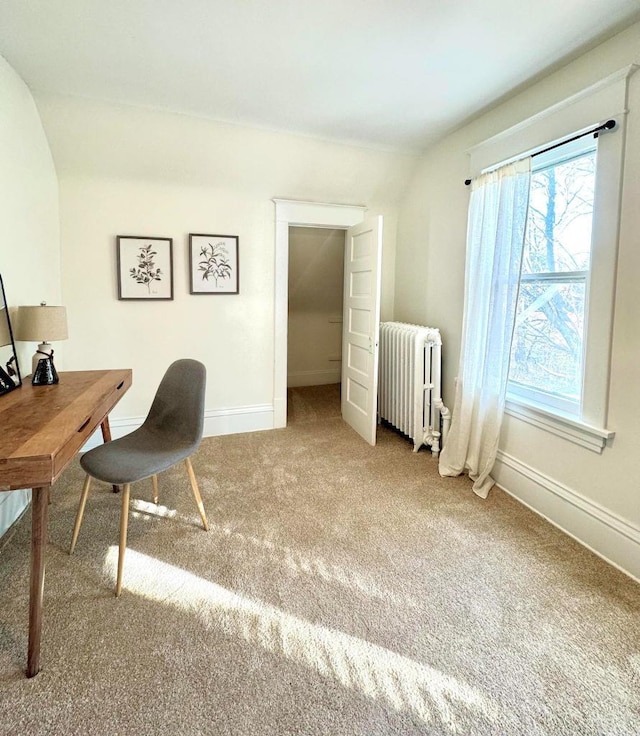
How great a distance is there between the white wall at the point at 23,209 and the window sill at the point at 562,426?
283 centimetres

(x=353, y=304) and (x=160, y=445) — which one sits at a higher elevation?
(x=353, y=304)

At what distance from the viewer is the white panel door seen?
3.07 meters

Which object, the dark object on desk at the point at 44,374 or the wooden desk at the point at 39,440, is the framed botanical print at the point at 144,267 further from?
the wooden desk at the point at 39,440

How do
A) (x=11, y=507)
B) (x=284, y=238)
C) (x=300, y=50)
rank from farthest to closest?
(x=284, y=238) < (x=11, y=507) < (x=300, y=50)

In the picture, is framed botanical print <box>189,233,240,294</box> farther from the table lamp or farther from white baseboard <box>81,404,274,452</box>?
the table lamp

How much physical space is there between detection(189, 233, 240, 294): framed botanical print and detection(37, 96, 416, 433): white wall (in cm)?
7

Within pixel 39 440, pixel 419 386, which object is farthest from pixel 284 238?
pixel 39 440

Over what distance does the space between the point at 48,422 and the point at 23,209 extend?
1.55 metres

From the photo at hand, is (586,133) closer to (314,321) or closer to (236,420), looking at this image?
(236,420)

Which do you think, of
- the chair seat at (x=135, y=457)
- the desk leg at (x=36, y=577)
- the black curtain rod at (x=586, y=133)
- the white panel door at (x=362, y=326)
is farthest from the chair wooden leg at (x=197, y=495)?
the black curtain rod at (x=586, y=133)

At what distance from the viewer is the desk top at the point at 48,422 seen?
3.78 ft

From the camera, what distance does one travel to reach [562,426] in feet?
7.00

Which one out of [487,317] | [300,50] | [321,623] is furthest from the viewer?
[487,317]

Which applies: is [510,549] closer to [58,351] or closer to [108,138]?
[58,351]
